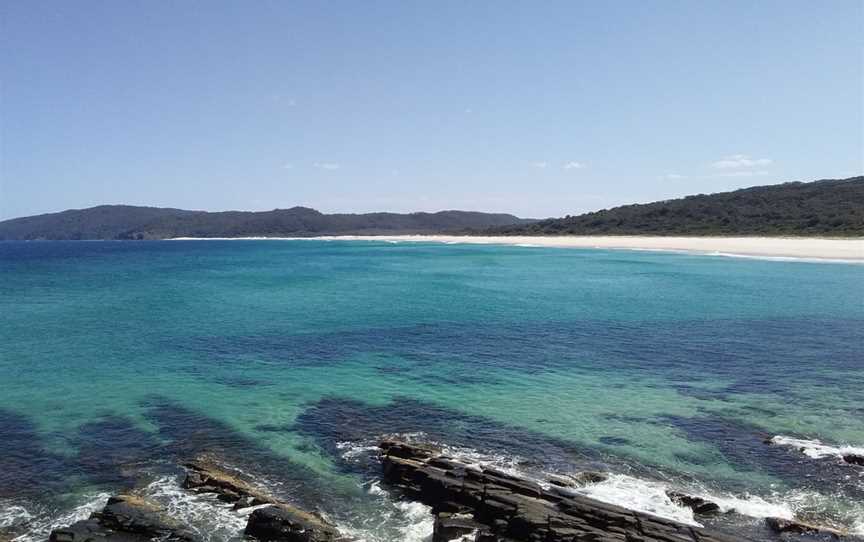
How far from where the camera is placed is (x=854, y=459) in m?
13.9

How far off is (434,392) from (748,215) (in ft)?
392

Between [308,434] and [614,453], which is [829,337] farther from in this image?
[308,434]

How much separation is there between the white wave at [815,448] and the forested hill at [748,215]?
279ft

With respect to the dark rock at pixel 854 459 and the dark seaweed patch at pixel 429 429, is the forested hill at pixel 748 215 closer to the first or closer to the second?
the dark rock at pixel 854 459

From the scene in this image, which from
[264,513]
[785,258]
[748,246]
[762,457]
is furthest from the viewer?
[748,246]

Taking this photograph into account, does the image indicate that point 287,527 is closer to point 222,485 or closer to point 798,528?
point 222,485

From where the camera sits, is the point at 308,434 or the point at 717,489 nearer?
the point at 717,489

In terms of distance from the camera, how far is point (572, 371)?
22.7 m

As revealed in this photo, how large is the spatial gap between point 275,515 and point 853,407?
1799 cm

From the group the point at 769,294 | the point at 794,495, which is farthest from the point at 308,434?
the point at 769,294

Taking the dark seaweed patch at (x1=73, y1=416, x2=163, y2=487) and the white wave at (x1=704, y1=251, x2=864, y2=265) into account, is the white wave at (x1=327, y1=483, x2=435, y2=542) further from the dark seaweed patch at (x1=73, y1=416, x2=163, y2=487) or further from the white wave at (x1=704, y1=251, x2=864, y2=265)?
the white wave at (x1=704, y1=251, x2=864, y2=265)

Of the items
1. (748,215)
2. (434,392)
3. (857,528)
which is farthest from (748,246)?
(857,528)

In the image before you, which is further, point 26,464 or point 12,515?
point 26,464

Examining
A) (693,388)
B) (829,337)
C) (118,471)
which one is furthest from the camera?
(829,337)
